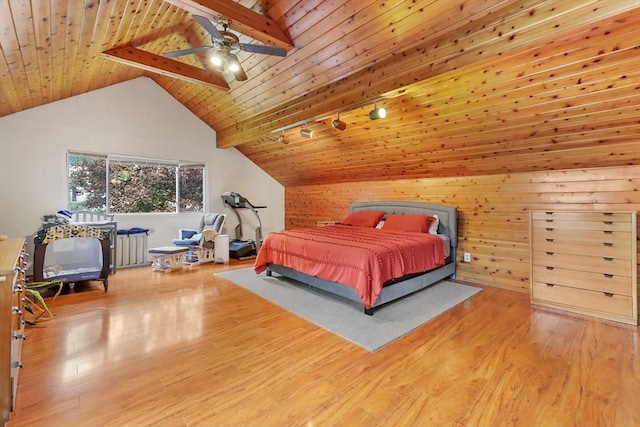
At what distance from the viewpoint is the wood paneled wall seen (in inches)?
130

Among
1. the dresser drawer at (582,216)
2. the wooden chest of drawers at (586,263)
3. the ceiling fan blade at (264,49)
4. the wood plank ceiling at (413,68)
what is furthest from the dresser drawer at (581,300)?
the ceiling fan blade at (264,49)

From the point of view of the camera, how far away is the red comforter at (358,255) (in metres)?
3.00

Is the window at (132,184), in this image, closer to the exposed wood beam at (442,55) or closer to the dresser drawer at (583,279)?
the exposed wood beam at (442,55)

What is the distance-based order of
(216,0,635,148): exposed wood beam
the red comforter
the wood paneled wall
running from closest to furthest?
(216,0,635,148): exposed wood beam < the red comforter < the wood paneled wall

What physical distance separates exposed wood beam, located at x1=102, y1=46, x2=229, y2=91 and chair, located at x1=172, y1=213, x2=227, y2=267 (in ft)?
8.12

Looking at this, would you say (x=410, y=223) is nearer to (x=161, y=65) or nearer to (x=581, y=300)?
(x=581, y=300)

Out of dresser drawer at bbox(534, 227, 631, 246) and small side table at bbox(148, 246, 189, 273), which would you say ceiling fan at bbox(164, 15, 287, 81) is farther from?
dresser drawer at bbox(534, 227, 631, 246)

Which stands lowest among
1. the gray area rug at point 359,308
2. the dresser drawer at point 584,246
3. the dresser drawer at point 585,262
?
the gray area rug at point 359,308

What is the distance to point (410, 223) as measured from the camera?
14.8ft

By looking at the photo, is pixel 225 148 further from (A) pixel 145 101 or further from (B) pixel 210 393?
(B) pixel 210 393

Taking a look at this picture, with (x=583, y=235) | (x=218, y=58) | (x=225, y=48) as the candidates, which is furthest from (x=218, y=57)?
(x=583, y=235)

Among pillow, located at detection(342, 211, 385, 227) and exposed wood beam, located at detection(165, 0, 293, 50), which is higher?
exposed wood beam, located at detection(165, 0, 293, 50)

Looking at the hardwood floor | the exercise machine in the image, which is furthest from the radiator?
the hardwood floor

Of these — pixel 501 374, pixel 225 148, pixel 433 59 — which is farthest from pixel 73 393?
pixel 225 148
